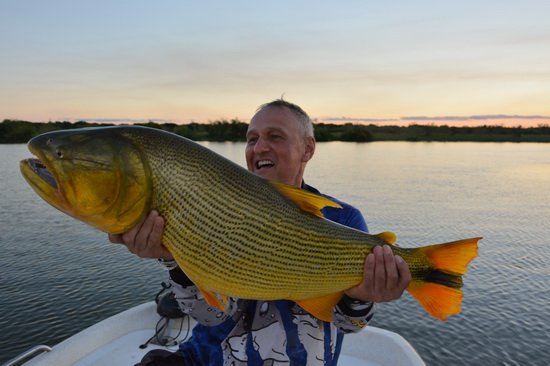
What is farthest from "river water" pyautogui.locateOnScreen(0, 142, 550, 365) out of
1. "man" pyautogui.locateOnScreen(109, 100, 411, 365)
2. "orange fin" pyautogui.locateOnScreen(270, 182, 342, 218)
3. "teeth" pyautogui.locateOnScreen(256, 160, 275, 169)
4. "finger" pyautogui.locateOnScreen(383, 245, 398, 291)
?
"orange fin" pyautogui.locateOnScreen(270, 182, 342, 218)

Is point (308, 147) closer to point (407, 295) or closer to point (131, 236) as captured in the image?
point (131, 236)

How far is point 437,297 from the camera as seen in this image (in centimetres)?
Result: 260

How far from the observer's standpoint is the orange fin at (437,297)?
2.56m

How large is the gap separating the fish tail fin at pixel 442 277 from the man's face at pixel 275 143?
140 centimetres

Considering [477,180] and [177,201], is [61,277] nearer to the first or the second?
[177,201]

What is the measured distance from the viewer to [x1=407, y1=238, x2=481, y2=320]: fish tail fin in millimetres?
2582

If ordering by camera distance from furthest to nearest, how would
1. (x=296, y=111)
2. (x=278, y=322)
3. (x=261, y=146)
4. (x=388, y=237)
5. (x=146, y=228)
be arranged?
(x=296, y=111), (x=261, y=146), (x=278, y=322), (x=388, y=237), (x=146, y=228)

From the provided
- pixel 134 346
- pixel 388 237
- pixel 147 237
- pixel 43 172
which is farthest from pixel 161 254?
pixel 134 346

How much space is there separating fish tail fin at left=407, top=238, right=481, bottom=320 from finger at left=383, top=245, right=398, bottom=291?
16 centimetres

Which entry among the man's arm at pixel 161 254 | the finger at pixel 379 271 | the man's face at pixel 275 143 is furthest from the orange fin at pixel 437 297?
the man's face at pixel 275 143

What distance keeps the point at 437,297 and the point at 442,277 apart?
14 centimetres

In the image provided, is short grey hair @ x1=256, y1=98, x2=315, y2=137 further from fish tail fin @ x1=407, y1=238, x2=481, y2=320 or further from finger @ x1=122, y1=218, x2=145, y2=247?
finger @ x1=122, y1=218, x2=145, y2=247

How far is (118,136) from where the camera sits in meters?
2.18

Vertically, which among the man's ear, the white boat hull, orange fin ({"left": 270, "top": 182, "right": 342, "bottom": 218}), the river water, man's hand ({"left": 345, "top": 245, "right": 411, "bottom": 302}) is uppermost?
the man's ear
